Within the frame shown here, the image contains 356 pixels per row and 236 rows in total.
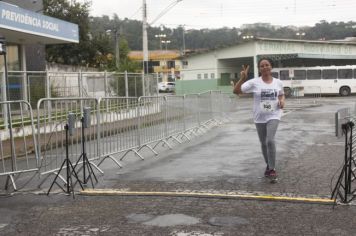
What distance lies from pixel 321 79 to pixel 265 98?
133 ft

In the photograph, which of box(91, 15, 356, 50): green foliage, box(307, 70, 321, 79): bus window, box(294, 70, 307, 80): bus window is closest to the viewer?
box(307, 70, 321, 79): bus window

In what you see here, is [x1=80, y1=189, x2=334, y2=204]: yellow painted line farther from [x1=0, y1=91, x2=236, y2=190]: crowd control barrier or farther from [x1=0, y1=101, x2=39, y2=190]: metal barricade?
[x1=0, y1=101, x2=39, y2=190]: metal barricade

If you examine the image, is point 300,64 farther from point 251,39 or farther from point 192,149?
point 192,149

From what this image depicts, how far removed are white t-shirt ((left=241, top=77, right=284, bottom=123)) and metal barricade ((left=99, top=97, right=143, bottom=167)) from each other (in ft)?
9.93

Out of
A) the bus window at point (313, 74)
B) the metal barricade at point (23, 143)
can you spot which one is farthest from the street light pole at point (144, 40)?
the bus window at point (313, 74)

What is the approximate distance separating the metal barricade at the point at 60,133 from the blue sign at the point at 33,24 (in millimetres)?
8641

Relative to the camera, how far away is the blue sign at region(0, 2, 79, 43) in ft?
56.4

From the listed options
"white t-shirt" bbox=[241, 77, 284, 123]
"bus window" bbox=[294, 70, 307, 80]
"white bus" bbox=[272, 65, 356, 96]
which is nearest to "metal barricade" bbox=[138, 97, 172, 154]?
"white t-shirt" bbox=[241, 77, 284, 123]

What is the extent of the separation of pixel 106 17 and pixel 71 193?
49.5m

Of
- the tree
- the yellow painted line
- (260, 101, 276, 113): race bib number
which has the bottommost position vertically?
the yellow painted line

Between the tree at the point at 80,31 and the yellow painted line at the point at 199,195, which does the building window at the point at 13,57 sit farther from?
the tree at the point at 80,31

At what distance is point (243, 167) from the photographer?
31.2 ft

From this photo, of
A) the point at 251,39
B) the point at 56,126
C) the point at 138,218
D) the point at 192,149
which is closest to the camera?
the point at 138,218

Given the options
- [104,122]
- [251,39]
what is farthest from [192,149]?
[251,39]
